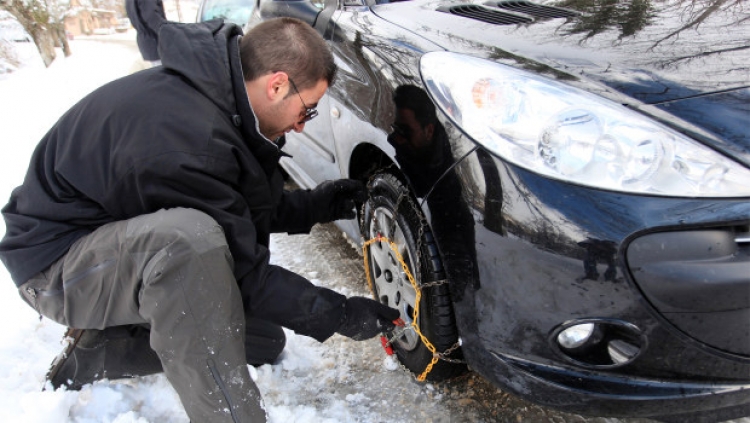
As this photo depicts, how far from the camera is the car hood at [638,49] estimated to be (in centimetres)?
108

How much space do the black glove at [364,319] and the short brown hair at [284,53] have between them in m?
0.68

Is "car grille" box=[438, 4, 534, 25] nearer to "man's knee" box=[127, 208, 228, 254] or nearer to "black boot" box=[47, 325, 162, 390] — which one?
"man's knee" box=[127, 208, 228, 254]

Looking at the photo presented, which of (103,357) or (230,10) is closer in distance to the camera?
(103,357)

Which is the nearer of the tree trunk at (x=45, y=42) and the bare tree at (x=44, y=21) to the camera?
the bare tree at (x=44, y=21)

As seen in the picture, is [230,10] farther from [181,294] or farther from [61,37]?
[61,37]

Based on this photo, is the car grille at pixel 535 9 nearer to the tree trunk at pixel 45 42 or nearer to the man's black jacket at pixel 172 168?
the man's black jacket at pixel 172 168

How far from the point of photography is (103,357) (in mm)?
1657

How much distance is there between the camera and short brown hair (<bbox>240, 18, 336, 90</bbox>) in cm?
141

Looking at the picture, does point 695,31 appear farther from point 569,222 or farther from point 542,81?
point 569,222

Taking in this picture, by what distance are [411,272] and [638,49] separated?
0.88 meters

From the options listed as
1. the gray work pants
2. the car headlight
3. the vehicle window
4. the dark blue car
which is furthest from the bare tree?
the car headlight

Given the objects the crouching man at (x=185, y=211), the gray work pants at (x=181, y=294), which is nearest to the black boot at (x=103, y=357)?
the crouching man at (x=185, y=211)

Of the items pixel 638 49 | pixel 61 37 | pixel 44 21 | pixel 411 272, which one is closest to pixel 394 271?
pixel 411 272

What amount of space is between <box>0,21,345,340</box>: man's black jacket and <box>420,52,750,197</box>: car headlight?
0.58 metres
